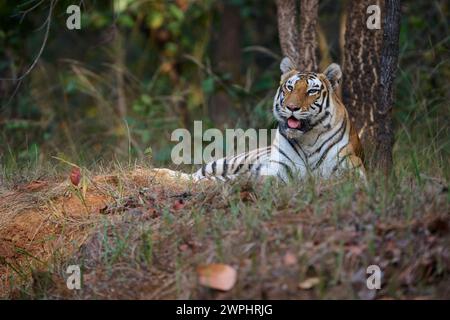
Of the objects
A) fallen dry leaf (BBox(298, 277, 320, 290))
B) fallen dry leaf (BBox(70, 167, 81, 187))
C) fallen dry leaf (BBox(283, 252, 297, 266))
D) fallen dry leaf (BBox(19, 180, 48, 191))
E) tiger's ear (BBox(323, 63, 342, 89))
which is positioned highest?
tiger's ear (BBox(323, 63, 342, 89))

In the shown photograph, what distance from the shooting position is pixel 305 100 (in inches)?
227

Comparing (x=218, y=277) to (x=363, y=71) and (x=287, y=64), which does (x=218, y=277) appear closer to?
(x=287, y=64)

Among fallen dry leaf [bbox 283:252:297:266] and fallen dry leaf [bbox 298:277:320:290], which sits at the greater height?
fallen dry leaf [bbox 283:252:297:266]

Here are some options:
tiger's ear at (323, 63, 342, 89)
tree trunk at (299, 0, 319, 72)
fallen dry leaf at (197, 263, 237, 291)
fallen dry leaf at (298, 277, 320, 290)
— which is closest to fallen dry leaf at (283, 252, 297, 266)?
fallen dry leaf at (298, 277, 320, 290)

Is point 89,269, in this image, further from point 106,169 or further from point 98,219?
point 106,169

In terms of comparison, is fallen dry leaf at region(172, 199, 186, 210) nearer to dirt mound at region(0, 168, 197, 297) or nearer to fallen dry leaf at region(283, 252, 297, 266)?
dirt mound at region(0, 168, 197, 297)

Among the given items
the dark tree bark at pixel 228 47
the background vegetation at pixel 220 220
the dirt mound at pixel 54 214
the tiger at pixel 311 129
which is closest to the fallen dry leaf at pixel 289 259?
the background vegetation at pixel 220 220

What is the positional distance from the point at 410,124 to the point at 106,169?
3.30 metres

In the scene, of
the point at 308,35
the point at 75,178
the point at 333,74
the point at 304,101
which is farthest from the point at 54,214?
the point at 308,35

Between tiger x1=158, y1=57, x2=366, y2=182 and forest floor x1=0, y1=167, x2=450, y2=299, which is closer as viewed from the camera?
forest floor x1=0, y1=167, x2=450, y2=299

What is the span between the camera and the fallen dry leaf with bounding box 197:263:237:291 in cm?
394

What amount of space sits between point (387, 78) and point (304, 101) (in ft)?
2.12
